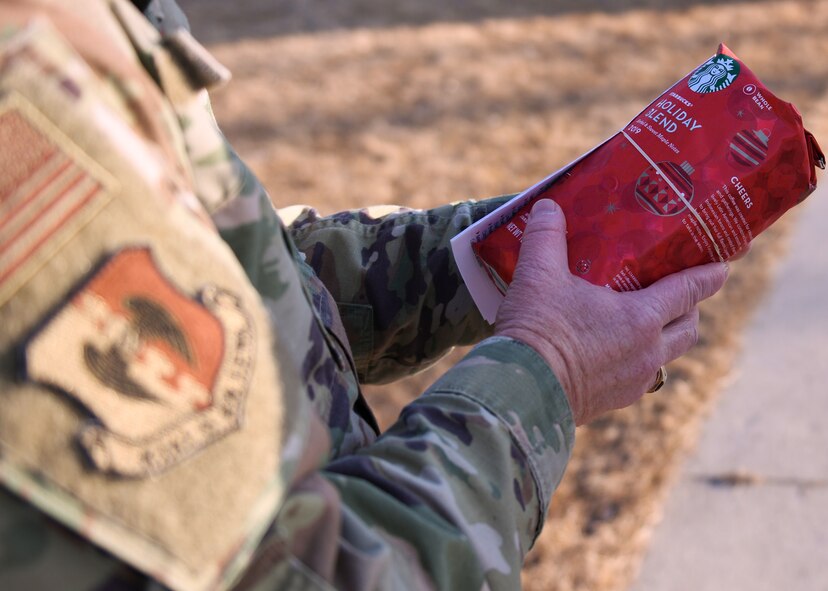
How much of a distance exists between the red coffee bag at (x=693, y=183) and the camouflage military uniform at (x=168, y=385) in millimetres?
379

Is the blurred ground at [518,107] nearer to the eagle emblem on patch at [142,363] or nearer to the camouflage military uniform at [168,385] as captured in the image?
the camouflage military uniform at [168,385]

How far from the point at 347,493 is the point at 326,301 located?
432 millimetres

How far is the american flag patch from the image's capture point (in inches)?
28.2

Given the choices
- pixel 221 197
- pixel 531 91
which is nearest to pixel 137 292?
pixel 221 197

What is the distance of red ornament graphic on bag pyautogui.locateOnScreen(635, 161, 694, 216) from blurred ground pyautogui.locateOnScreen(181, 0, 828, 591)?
1.33 metres

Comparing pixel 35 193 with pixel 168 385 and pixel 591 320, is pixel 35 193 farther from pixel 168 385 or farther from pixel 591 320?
pixel 591 320

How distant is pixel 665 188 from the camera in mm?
1272

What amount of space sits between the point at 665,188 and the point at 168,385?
0.80 meters

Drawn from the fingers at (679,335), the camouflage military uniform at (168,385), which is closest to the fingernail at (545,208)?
the fingers at (679,335)

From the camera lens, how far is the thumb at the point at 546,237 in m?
1.24

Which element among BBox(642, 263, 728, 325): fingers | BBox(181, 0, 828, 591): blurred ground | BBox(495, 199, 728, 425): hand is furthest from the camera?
BBox(181, 0, 828, 591): blurred ground

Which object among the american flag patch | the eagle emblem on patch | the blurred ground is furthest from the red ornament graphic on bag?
the blurred ground

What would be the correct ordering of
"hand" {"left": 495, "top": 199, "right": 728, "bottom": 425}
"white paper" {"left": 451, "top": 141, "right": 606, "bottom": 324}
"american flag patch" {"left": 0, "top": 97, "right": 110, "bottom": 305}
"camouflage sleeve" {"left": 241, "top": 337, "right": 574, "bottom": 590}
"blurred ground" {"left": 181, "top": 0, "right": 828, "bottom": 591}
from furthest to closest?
1. "blurred ground" {"left": 181, "top": 0, "right": 828, "bottom": 591}
2. "white paper" {"left": 451, "top": 141, "right": 606, "bottom": 324}
3. "hand" {"left": 495, "top": 199, "right": 728, "bottom": 425}
4. "camouflage sleeve" {"left": 241, "top": 337, "right": 574, "bottom": 590}
5. "american flag patch" {"left": 0, "top": 97, "right": 110, "bottom": 305}

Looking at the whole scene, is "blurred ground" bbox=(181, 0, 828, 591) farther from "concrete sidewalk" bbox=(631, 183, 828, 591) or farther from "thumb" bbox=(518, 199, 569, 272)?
"thumb" bbox=(518, 199, 569, 272)
